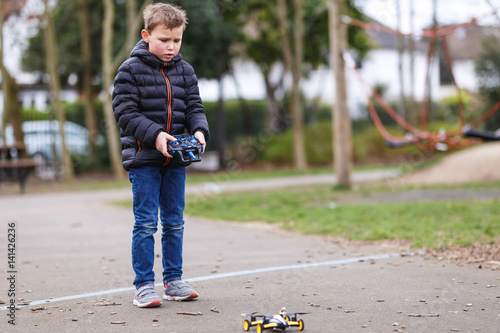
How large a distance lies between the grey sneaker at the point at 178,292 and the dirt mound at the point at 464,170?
10462mm

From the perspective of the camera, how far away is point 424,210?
9164mm

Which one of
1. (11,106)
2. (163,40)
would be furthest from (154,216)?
(11,106)

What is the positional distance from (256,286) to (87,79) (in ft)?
63.0

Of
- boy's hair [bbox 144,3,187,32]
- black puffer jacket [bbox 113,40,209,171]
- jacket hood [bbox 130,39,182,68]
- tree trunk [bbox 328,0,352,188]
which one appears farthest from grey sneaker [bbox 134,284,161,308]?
tree trunk [bbox 328,0,352,188]

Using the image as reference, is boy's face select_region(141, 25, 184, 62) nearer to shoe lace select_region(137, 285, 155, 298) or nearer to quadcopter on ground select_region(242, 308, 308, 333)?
shoe lace select_region(137, 285, 155, 298)

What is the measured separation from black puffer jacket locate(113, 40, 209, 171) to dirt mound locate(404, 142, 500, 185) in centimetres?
1043

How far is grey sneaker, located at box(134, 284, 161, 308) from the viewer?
4.29m

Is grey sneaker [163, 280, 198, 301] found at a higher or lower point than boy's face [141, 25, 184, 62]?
lower

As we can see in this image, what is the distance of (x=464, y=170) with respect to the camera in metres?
14.8

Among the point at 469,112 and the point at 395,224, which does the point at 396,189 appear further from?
the point at 469,112

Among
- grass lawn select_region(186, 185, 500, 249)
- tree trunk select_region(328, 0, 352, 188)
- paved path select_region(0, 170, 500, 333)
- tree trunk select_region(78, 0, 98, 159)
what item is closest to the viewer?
paved path select_region(0, 170, 500, 333)

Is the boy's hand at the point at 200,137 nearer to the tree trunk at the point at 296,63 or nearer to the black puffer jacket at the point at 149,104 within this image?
the black puffer jacket at the point at 149,104

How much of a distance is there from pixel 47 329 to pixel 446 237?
14.2 feet

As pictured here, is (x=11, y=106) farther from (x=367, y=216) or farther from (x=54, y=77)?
(x=367, y=216)
